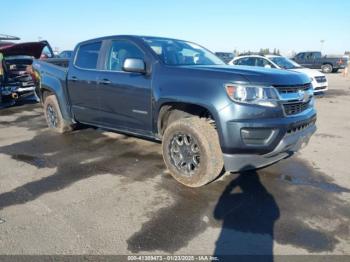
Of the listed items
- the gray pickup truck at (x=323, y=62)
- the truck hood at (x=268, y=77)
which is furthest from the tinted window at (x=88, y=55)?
the gray pickup truck at (x=323, y=62)

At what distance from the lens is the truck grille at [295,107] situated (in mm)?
3730

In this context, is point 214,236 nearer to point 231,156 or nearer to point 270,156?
point 231,156

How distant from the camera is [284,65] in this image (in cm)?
1395

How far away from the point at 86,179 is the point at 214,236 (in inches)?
82.0

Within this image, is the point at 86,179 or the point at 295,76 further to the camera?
the point at 86,179

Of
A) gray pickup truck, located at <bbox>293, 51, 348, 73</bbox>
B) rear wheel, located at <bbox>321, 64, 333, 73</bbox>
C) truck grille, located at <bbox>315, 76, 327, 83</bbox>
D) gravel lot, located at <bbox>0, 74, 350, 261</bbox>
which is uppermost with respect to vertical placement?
gravel lot, located at <bbox>0, 74, 350, 261</bbox>

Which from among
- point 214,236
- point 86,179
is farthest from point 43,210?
point 214,236

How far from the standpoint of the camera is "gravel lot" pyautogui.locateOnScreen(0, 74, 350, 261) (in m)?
2.93

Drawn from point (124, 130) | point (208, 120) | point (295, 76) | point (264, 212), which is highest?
point (295, 76)

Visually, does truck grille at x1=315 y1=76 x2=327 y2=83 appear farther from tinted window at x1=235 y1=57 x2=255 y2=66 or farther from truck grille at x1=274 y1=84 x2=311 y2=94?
truck grille at x1=274 y1=84 x2=311 y2=94

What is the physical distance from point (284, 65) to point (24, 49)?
993 centimetres

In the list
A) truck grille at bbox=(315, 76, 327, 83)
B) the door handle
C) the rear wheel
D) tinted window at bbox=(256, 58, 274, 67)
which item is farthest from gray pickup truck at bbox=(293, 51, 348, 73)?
the door handle

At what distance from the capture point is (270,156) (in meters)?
3.75

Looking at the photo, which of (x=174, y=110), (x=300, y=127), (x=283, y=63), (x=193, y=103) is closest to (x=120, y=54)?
(x=174, y=110)
